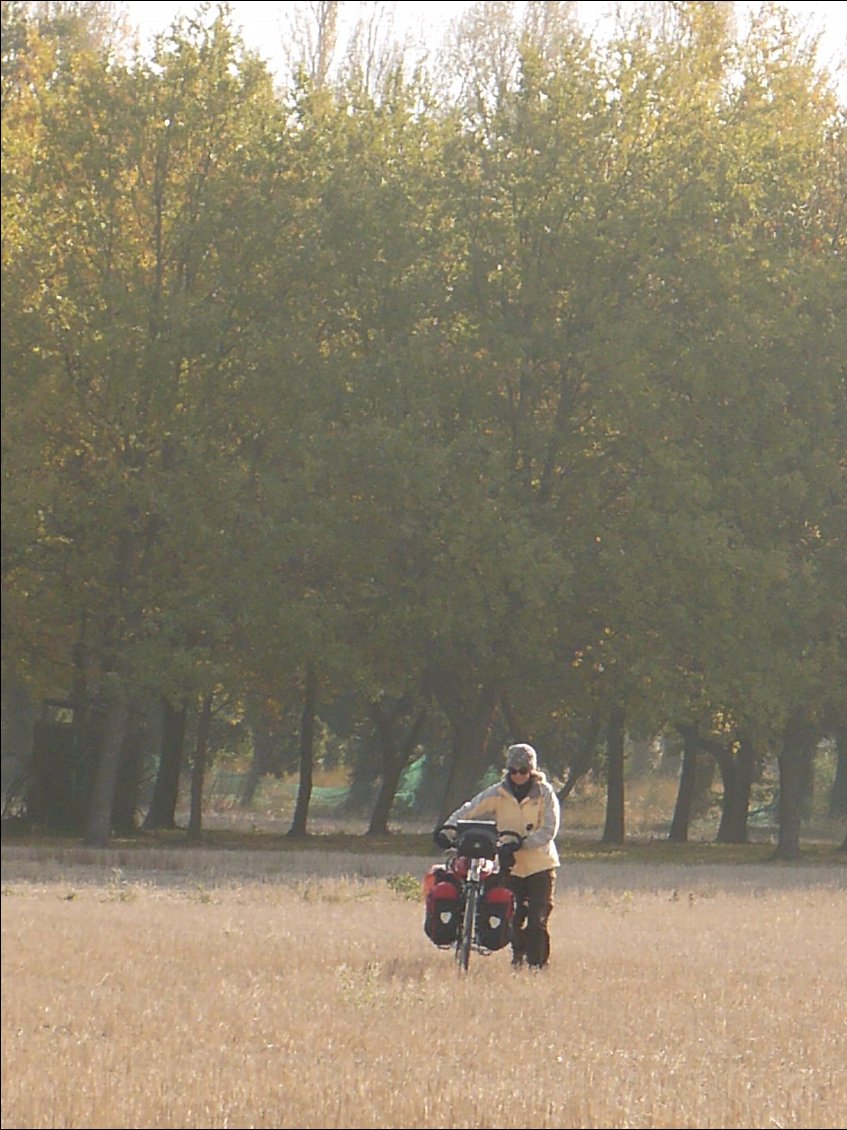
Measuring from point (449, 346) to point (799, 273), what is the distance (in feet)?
22.1

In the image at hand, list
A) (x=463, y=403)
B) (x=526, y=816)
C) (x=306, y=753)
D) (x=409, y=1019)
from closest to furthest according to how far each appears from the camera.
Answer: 1. (x=526, y=816)
2. (x=409, y=1019)
3. (x=463, y=403)
4. (x=306, y=753)

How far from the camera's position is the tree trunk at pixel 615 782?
27516 millimetres

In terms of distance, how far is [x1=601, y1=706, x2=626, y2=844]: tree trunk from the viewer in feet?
90.3

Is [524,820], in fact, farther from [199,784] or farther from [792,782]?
[199,784]

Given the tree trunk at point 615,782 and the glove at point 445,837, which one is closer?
the glove at point 445,837

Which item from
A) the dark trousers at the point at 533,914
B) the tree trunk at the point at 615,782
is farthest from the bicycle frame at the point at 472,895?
the tree trunk at the point at 615,782

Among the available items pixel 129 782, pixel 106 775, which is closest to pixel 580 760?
pixel 106 775

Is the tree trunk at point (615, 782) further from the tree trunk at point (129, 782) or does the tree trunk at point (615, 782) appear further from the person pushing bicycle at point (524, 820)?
the person pushing bicycle at point (524, 820)

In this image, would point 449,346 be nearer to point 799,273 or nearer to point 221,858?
point 799,273

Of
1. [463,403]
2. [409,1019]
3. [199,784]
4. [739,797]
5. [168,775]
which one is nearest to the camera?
[409,1019]

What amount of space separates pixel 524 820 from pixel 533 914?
698mm

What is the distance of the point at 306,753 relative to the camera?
3666 cm

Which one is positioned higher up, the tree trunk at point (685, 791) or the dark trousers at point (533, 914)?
the tree trunk at point (685, 791)

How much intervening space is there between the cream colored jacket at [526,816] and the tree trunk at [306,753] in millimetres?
21673
